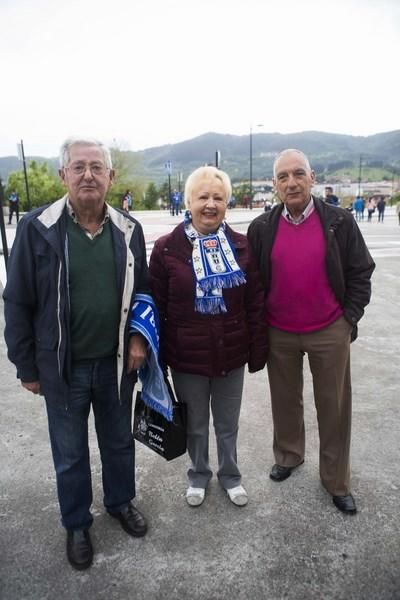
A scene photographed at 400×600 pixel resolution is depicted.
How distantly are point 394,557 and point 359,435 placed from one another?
3.87ft

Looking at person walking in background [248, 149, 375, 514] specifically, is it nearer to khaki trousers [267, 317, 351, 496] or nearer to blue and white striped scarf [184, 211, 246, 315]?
khaki trousers [267, 317, 351, 496]


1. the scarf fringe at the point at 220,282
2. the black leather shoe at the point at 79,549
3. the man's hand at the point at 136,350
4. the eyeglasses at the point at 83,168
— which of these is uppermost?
the eyeglasses at the point at 83,168

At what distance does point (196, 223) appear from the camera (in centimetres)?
237

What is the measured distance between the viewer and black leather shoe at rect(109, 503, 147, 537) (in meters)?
2.35

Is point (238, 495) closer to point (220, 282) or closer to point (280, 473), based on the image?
point (280, 473)

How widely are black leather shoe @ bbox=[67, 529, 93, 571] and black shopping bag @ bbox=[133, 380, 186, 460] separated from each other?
0.55 metres

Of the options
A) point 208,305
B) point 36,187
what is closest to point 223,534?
point 208,305

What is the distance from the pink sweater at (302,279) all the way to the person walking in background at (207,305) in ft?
0.48

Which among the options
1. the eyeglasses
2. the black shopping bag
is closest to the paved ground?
the black shopping bag

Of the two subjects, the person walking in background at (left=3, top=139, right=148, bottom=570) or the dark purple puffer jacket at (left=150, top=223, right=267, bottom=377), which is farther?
the dark purple puffer jacket at (left=150, top=223, right=267, bottom=377)

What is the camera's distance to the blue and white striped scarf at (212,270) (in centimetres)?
228

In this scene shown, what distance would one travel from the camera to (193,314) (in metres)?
2.34

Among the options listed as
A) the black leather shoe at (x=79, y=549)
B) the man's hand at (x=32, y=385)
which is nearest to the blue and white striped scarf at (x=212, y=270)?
the man's hand at (x=32, y=385)

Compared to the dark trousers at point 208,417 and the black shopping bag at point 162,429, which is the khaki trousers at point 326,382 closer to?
the dark trousers at point 208,417
